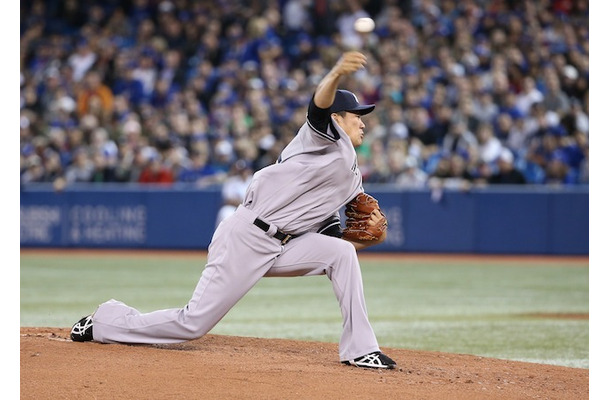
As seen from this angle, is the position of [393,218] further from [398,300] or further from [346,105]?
[346,105]

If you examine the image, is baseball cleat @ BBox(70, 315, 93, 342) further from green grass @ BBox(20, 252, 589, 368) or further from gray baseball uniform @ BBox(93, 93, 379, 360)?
green grass @ BBox(20, 252, 589, 368)

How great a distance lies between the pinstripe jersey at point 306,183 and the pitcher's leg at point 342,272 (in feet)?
0.41

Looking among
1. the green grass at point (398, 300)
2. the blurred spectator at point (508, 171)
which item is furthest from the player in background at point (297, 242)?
the blurred spectator at point (508, 171)

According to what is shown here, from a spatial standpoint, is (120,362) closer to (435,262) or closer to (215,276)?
(215,276)

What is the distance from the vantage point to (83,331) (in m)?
5.54

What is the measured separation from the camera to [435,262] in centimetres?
1494

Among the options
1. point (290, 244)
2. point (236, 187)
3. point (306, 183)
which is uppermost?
point (306, 183)

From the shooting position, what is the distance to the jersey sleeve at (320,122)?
5.03 meters

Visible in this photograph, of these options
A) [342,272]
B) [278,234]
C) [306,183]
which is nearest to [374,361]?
[342,272]

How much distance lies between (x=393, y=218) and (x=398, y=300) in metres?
5.31

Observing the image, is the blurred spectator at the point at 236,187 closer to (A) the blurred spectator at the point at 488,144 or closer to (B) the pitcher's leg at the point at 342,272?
(A) the blurred spectator at the point at 488,144

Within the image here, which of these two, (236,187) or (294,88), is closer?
(236,187)

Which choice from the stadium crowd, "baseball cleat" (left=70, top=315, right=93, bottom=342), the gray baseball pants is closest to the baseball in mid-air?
the gray baseball pants
